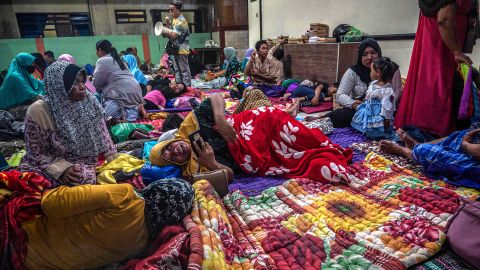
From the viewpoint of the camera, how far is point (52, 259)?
1.29m

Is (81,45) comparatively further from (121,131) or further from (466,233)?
(466,233)

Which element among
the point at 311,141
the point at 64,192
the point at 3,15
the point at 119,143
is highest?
the point at 3,15

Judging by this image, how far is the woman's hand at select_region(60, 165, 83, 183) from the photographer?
204cm

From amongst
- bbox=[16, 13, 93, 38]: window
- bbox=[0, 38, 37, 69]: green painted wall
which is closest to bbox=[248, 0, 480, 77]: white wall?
bbox=[16, 13, 93, 38]: window

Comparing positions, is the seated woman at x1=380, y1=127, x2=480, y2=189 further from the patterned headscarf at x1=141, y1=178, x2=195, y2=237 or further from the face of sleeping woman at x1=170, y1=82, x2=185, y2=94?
the face of sleeping woman at x1=170, y1=82, x2=185, y2=94

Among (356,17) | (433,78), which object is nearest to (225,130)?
(433,78)

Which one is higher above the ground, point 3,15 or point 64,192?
point 3,15

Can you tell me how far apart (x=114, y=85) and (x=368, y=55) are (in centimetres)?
317

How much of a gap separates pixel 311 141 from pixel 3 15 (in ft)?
38.4

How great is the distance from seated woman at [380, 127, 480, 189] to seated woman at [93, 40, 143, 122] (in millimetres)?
3409

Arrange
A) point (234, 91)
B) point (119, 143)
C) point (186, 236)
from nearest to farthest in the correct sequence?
point (186, 236)
point (119, 143)
point (234, 91)

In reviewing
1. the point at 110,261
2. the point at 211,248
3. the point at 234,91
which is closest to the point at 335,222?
the point at 211,248

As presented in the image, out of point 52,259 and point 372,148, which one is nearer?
point 52,259

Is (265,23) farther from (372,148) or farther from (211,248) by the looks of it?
(211,248)
